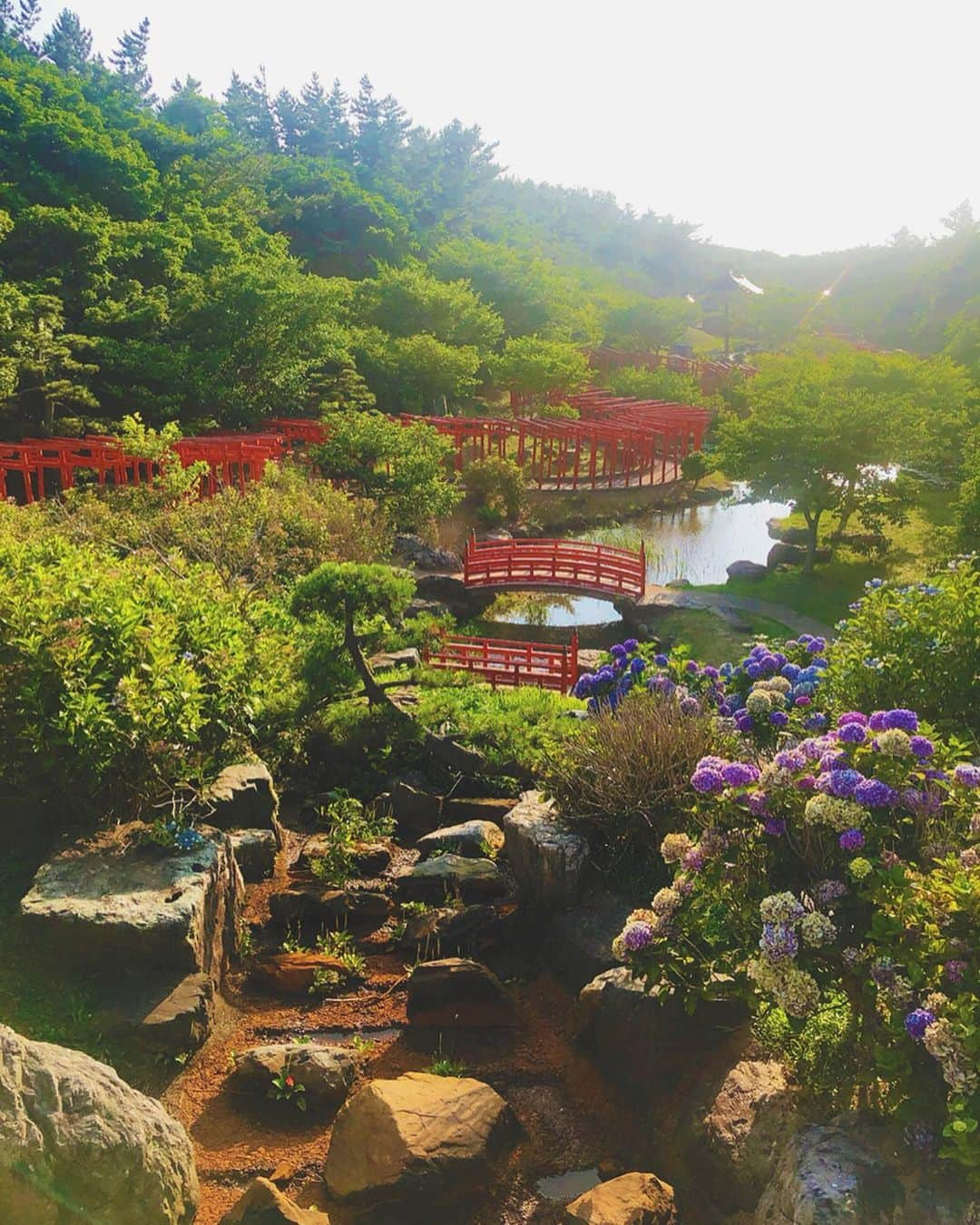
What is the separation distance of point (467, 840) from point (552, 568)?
12853mm

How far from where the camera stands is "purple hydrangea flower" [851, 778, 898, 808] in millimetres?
3975

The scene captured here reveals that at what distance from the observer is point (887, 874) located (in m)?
3.79

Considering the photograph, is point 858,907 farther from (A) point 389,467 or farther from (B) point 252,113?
(B) point 252,113

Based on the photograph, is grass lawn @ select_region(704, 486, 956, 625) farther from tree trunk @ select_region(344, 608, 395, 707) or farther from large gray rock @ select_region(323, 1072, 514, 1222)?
large gray rock @ select_region(323, 1072, 514, 1222)

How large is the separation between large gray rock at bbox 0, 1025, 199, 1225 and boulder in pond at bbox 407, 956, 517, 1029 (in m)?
2.02

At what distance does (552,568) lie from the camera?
20.5m

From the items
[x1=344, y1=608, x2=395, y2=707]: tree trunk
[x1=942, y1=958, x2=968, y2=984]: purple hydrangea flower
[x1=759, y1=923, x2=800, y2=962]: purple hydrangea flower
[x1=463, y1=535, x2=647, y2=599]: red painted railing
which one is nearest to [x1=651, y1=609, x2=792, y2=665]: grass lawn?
[x1=463, y1=535, x2=647, y2=599]: red painted railing

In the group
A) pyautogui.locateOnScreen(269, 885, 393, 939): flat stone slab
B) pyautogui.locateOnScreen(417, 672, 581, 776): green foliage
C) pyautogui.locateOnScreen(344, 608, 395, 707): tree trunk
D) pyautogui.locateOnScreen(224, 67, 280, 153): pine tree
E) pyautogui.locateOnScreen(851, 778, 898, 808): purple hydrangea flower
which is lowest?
pyautogui.locateOnScreen(269, 885, 393, 939): flat stone slab

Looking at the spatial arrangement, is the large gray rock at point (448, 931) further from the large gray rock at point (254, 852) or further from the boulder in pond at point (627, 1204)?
the boulder in pond at point (627, 1204)

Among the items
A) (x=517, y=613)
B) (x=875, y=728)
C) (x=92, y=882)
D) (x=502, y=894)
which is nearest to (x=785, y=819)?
(x=875, y=728)

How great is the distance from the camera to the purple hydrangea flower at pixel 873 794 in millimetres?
3975

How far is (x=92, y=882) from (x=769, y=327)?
7855cm

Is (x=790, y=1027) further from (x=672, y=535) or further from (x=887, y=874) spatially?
(x=672, y=535)

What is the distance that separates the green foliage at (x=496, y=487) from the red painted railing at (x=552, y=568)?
6.17 metres
